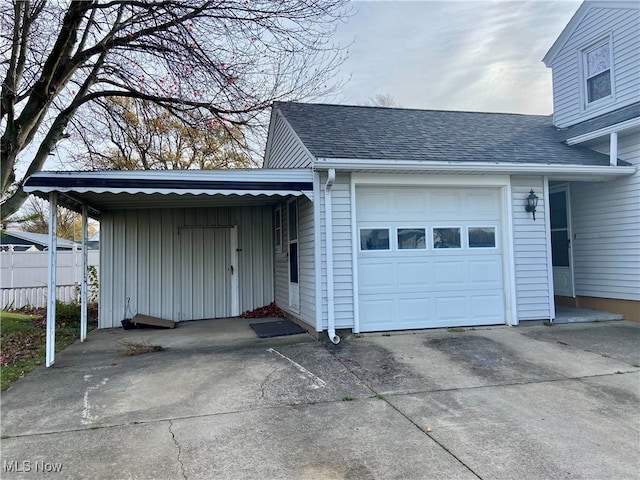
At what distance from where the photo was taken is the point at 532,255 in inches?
272

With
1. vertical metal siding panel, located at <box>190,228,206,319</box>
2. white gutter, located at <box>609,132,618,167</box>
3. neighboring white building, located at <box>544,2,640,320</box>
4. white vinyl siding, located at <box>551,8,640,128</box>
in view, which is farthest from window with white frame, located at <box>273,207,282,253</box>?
white vinyl siding, located at <box>551,8,640,128</box>

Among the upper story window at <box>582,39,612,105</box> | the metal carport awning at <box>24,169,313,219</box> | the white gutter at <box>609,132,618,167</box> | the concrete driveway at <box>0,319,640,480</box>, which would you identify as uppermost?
the upper story window at <box>582,39,612,105</box>

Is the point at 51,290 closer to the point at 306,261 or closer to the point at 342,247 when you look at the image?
the point at 306,261

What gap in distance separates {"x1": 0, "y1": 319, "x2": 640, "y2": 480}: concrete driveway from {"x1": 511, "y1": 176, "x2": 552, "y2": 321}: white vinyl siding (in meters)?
0.94

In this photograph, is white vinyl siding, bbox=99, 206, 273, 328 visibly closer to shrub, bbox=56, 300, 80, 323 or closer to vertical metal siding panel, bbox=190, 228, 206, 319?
vertical metal siding panel, bbox=190, 228, 206, 319

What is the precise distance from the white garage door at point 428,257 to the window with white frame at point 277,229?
2.64 m

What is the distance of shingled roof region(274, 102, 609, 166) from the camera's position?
6602 millimetres

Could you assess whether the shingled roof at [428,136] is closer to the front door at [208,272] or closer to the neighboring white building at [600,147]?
the neighboring white building at [600,147]

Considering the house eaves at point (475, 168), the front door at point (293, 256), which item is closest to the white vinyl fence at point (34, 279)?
the front door at point (293, 256)

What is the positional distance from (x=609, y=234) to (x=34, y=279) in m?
14.8

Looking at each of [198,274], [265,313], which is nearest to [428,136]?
[265,313]

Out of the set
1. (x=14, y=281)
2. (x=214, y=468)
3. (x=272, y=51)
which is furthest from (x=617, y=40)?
(x=14, y=281)

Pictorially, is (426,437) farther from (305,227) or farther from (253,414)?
(305,227)

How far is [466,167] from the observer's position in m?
6.38
